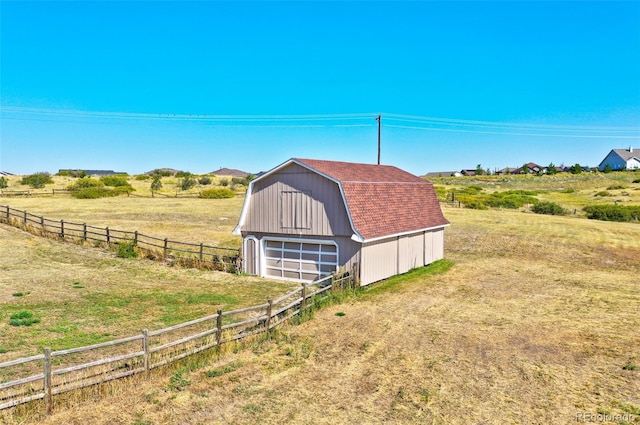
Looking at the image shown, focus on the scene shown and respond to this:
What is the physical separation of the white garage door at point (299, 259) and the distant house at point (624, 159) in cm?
13017

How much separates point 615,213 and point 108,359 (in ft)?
175

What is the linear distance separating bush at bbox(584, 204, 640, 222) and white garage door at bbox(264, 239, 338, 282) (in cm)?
4065

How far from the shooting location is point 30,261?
24.4 meters

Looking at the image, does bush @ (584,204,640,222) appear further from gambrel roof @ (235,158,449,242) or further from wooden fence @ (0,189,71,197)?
wooden fence @ (0,189,71,197)

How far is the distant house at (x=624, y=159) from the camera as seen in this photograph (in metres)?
127

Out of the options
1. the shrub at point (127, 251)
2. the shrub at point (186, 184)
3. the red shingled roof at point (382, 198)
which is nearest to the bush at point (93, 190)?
the shrub at point (186, 184)

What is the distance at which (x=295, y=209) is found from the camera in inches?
869

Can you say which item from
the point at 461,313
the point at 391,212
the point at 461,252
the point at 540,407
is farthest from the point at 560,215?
the point at 540,407

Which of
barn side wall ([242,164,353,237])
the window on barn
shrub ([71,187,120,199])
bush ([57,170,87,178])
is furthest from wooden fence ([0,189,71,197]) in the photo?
the window on barn

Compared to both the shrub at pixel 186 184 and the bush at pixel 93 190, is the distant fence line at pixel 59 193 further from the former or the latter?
the shrub at pixel 186 184

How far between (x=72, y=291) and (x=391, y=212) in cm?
1416

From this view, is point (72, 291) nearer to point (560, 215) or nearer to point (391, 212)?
point (391, 212)

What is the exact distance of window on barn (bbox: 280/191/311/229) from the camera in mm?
21781

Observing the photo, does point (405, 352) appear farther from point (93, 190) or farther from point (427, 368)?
point (93, 190)
